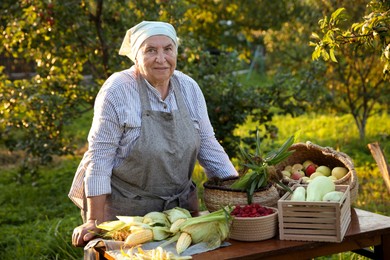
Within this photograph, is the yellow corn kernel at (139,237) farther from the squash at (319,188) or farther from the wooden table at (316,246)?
the squash at (319,188)

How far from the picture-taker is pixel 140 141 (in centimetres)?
334

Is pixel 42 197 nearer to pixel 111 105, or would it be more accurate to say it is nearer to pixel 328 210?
pixel 111 105

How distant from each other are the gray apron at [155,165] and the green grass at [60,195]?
1.64 metres

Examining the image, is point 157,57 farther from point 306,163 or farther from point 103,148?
point 306,163

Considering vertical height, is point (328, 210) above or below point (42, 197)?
above

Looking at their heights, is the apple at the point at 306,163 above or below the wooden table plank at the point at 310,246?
above

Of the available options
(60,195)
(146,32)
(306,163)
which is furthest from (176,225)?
(60,195)

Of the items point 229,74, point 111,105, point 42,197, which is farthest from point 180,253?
point 42,197

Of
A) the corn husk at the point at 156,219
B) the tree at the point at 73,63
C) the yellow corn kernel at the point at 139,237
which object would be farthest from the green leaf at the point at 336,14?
the tree at the point at 73,63

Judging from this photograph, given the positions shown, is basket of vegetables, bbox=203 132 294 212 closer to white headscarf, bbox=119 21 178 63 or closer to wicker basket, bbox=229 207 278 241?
wicker basket, bbox=229 207 278 241

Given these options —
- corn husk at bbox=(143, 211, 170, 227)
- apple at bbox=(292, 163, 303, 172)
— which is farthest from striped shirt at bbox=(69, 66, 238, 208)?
apple at bbox=(292, 163, 303, 172)

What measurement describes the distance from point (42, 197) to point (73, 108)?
120 cm

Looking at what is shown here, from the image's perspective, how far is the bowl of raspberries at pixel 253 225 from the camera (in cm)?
301

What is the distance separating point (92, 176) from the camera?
10.8ft
